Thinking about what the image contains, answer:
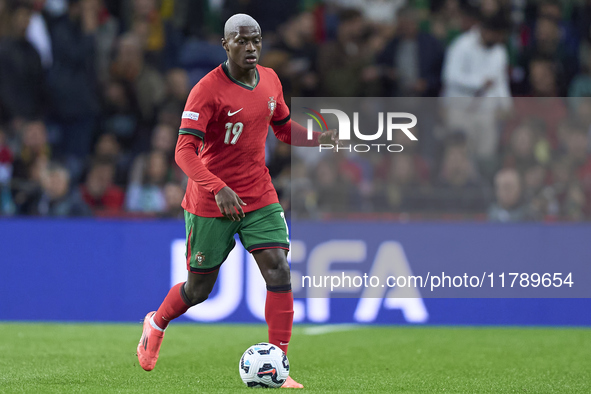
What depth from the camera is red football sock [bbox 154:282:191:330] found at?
19.8ft

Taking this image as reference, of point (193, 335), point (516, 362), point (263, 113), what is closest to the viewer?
point (263, 113)

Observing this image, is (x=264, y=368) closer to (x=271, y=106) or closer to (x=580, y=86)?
(x=271, y=106)

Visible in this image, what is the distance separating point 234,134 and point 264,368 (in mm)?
1461

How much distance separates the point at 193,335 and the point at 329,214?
204 cm

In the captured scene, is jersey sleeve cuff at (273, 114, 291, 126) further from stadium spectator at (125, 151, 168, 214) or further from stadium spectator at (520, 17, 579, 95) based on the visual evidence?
stadium spectator at (520, 17, 579, 95)

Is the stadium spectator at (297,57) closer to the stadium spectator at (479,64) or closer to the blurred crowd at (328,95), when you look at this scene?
the blurred crowd at (328,95)

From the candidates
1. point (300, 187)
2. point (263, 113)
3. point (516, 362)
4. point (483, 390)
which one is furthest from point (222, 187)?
point (300, 187)

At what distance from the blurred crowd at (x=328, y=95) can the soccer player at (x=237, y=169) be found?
12.1 ft

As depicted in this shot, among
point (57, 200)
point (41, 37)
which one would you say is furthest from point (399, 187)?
point (41, 37)

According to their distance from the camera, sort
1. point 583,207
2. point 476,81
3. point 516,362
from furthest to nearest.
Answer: point 476,81 < point 583,207 < point 516,362

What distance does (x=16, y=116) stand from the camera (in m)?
11.5

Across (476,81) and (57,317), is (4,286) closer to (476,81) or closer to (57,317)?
(57,317)

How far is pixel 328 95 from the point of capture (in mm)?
11320

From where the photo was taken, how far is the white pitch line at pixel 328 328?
9172 mm
